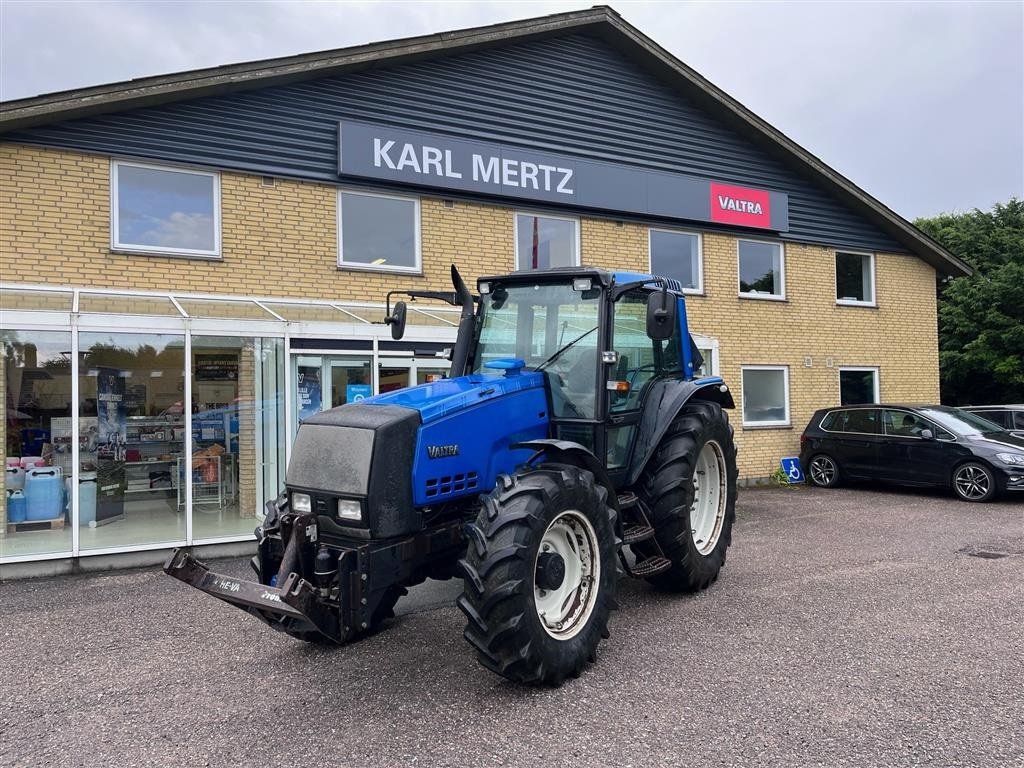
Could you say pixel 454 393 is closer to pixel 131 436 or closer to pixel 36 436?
Result: pixel 131 436

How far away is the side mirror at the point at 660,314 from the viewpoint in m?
4.67

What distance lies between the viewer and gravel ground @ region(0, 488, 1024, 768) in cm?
340

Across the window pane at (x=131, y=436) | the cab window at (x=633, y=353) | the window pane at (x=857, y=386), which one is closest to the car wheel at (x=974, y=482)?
the window pane at (x=857, y=386)

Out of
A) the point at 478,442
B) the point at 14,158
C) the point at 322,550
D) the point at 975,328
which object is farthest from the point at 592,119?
the point at 975,328

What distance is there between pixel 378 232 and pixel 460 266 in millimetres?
1271

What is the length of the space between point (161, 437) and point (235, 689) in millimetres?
4718

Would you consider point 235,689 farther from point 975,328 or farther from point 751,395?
point 975,328

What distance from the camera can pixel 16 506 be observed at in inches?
293

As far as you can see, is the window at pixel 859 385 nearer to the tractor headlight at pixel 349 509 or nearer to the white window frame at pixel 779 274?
the white window frame at pixel 779 274

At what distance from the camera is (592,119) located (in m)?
11.9

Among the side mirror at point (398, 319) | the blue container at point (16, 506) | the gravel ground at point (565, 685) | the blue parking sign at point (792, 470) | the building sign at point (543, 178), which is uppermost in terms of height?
the building sign at point (543, 178)

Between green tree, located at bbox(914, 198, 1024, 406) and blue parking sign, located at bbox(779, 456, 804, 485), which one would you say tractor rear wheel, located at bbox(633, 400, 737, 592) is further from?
green tree, located at bbox(914, 198, 1024, 406)

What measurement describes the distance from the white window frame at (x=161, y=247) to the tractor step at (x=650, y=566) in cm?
666

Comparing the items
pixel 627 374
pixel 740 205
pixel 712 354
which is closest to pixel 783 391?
pixel 712 354
